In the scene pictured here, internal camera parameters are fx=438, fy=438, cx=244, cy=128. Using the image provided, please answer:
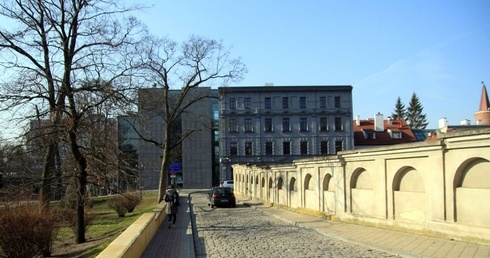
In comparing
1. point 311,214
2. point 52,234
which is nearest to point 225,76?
point 311,214

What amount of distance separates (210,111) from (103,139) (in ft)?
176

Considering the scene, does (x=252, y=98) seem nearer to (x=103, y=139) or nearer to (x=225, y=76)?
(x=225, y=76)

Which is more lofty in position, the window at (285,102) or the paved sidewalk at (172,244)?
the window at (285,102)

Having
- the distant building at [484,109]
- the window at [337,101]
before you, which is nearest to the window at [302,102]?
the window at [337,101]

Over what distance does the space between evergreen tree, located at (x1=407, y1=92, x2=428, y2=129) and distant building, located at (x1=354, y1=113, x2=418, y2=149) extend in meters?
32.2

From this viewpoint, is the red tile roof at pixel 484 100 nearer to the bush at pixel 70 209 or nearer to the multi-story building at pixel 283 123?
the multi-story building at pixel 283 123

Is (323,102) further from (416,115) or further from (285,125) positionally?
(416,115)

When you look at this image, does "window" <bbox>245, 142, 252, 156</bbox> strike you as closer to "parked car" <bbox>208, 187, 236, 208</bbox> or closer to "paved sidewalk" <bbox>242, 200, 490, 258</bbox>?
"parked car" <bbox>208, 187, 236, 208</bbox>

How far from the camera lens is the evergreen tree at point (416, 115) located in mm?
103500

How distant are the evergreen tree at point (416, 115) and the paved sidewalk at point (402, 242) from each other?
94.1m

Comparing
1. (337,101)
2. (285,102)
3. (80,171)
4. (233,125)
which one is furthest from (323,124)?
(80,171)

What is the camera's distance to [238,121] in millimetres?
66625

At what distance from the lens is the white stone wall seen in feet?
35.5

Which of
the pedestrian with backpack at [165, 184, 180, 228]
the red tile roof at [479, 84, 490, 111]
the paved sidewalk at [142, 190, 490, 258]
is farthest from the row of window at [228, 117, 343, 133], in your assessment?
the paved sidewalk at [142, 190, 490, 258]
